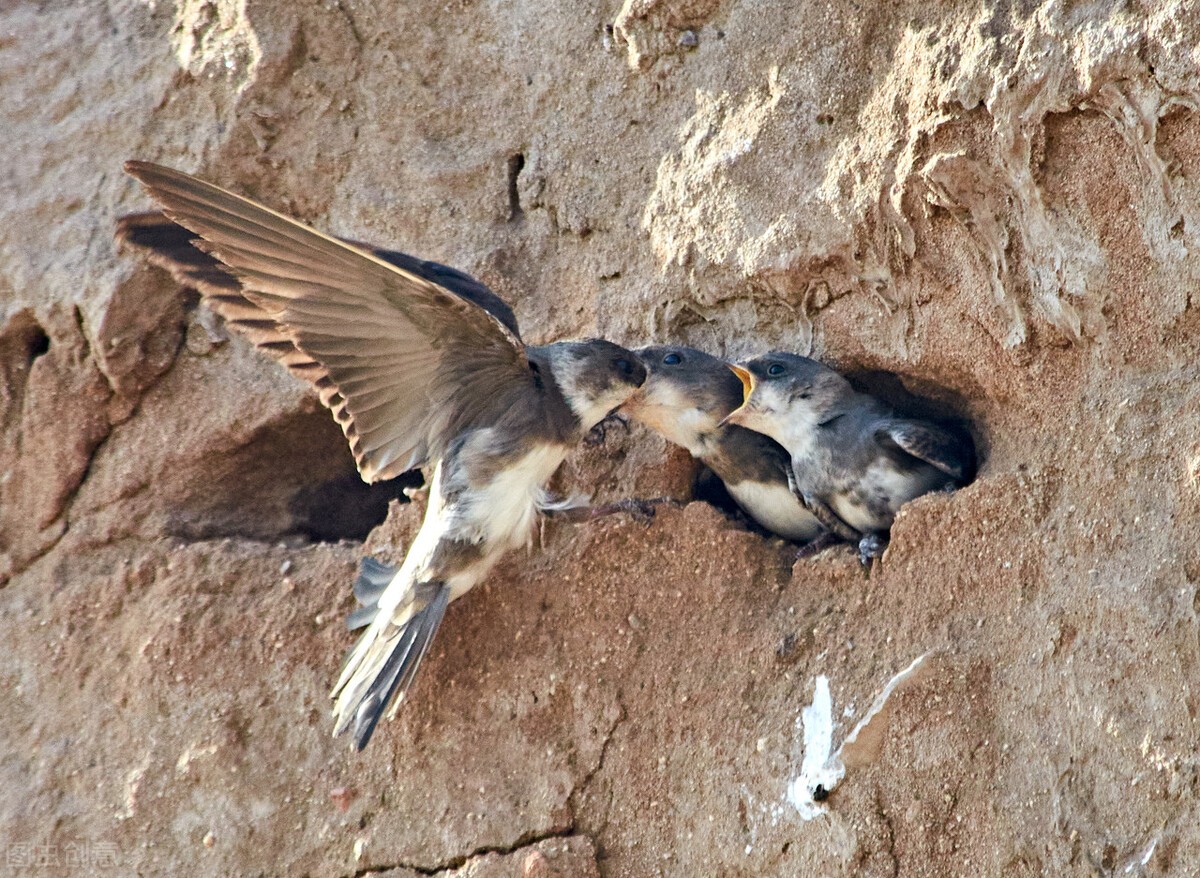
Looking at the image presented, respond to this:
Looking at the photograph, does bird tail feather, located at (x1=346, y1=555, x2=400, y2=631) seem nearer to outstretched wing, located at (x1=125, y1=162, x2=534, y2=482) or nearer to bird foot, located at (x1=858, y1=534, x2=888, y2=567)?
outstretched wing, located at (x1=125, y1=162, x2=534, y2=482)

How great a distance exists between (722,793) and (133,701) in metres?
1.65

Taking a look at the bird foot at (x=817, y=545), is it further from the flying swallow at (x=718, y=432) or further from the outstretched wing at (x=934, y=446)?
the outstretched wing at (x=934, y=446)

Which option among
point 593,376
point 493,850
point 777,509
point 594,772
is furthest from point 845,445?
point 493,850

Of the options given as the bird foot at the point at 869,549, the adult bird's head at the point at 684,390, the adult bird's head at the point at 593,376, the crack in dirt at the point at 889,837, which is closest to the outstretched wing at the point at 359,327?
the adult bird's head at the point at 593,376

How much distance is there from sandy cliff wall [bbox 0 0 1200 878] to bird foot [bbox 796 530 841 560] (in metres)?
0.07

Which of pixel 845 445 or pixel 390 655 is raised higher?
pixel 845 445

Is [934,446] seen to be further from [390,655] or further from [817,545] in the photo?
[390,655]

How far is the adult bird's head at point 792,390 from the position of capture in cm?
380

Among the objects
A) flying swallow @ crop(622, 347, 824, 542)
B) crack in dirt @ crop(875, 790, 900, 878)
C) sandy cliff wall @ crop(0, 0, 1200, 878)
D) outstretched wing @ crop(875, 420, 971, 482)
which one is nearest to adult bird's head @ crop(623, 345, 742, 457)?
flying swallow @ crop(622, 347, 824, 542)

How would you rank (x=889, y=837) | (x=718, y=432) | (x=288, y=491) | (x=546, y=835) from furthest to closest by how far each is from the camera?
1. (x=288, y=491)
2. (x=718, y=432)
3. (x=546, y=835)
4. (x=889, y=837)

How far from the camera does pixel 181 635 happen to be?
3.99 m

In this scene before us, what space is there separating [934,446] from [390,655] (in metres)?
1.39

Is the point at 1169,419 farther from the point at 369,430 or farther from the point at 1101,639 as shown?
the point at 369,430

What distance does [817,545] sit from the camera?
375 centimetres
